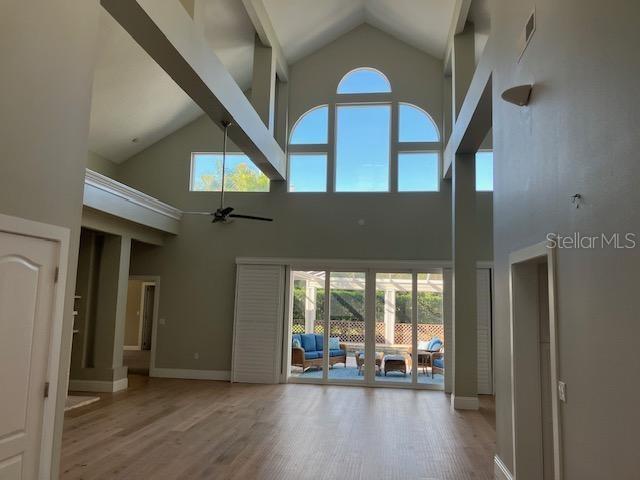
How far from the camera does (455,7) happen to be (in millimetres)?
7492

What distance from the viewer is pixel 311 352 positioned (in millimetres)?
9211

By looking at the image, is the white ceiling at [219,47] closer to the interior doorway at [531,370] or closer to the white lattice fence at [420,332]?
the white lattice fence at [420,332]

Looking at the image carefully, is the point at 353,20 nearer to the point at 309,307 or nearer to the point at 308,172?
the point at 308,172

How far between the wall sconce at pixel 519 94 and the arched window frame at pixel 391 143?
19.3 ft

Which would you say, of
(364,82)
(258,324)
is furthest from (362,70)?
(258,324)

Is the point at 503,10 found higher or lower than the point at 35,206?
higher

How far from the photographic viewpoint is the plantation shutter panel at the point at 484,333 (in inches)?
339

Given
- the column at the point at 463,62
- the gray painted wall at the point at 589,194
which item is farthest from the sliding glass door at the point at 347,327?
the gray painted wall at the point at 589,194

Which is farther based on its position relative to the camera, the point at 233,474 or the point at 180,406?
the point at 180,406

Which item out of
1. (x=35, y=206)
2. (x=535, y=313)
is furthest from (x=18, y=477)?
(x=535, y=313)

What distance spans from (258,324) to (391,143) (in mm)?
4199

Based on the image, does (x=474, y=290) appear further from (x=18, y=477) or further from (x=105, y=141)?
(x=105, y=141)

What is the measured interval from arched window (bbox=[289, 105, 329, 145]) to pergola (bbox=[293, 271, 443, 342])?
8.39 feet

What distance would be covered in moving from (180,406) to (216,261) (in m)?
3.22
